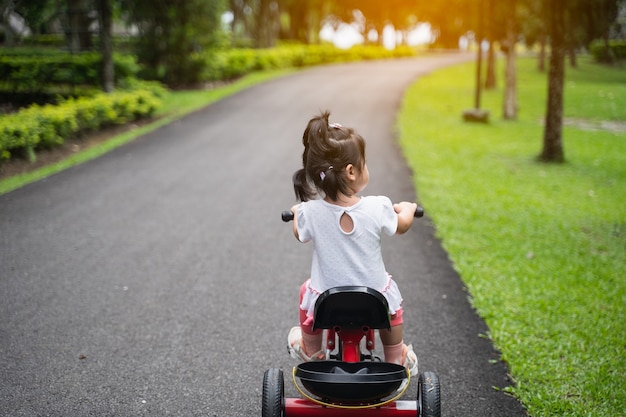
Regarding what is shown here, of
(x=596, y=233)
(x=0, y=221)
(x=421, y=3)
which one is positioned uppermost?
(x=421, y=3)

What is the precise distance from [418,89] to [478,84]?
26.0 ft

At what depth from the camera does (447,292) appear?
5.05 meters

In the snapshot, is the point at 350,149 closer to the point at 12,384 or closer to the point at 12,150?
the point at 12,384

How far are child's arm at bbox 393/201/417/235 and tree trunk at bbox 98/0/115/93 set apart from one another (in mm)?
13910

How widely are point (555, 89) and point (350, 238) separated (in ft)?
31.5

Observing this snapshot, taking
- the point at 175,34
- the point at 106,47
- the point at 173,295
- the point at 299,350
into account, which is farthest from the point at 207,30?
the point at 299,350

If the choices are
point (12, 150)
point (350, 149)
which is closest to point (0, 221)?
point (12, 150)

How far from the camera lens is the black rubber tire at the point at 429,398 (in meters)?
2.67

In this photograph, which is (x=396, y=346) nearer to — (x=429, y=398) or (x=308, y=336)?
(x=429, y=398)

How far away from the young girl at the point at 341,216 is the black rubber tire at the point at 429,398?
306 millimetres

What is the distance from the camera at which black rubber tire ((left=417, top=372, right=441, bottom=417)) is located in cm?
267

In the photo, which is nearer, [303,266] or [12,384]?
[12,384]

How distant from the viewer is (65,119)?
10945 millimetres

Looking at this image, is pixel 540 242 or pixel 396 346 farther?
pixel 540 242
